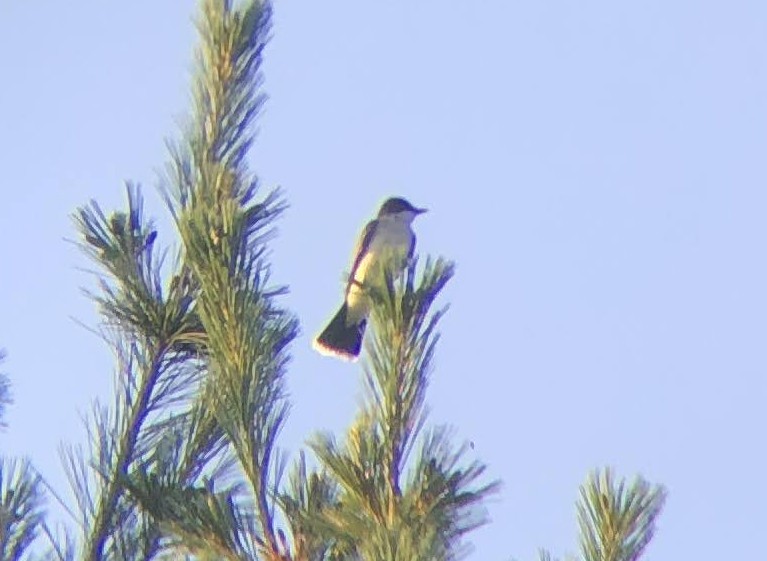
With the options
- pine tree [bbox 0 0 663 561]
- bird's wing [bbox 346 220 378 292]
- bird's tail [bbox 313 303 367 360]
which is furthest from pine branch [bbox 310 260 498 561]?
bird's wing [bbox 346 220 378 292]

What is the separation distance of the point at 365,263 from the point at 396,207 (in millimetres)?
2014

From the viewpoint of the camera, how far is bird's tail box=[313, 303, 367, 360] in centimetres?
606

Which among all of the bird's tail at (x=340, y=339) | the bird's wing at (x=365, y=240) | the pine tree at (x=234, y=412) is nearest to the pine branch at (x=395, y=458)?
the pine tree at (x=234, y=412)

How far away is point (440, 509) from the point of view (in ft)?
8.55

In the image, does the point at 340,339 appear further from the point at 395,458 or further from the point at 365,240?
the point at 395,458

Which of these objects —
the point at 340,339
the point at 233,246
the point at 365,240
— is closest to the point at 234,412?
A: the point at 233,246

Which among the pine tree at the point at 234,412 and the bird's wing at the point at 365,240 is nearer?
the pine tree at the point at 234,412

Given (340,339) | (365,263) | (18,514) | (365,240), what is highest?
(365,240)

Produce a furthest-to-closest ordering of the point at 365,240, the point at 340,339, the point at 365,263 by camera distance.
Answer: the point at 365,240, the point at 365,263, the point at 340,339

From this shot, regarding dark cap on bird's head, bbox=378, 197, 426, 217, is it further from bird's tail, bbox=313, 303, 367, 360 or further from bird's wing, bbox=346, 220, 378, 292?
bird's tail, bbox=313, 303, 367, 360

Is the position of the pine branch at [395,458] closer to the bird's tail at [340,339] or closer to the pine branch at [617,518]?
the pine branch at [617,518]

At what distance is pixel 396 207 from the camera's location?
8.52m

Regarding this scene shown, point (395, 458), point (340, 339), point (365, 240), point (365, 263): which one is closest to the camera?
point (395, 458)

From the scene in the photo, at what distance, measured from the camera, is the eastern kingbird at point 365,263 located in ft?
10.5
